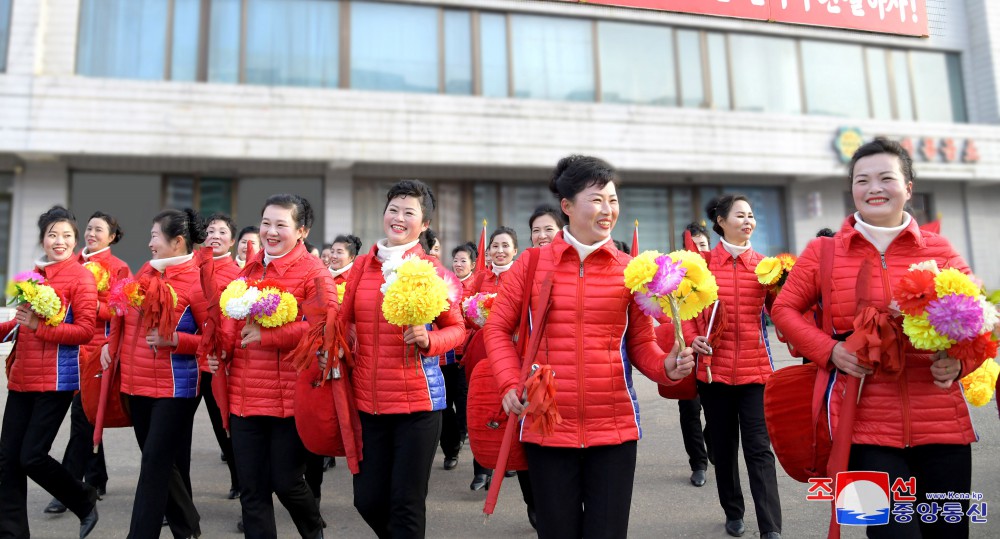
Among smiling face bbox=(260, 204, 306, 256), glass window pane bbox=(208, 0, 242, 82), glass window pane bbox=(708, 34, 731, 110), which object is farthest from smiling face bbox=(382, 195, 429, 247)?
glass window pane bbox=(708, 34, 731, 110)

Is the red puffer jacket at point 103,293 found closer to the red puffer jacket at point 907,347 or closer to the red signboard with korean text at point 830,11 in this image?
the red signboard with korean text at point 830,11

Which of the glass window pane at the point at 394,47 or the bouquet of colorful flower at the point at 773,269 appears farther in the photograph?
the glass window pane at the point at 394,47

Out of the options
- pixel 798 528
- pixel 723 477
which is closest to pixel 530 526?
pixel 723 477

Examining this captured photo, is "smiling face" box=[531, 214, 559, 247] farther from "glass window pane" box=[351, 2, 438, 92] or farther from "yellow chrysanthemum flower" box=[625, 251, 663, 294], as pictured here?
"glass window pane" box=[351, 2, 438, 92]

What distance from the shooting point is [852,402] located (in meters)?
2.59

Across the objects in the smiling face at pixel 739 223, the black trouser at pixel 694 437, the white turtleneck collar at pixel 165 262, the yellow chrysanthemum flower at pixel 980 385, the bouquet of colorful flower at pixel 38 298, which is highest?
the smiling face at pixel 739 223

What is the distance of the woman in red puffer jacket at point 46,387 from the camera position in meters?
4.18

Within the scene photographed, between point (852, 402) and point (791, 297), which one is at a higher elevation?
point (791, 297)

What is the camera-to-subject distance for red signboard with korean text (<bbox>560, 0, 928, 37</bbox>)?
3.46 metres

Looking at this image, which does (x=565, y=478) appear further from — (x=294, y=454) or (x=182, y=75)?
(x=182, y=75)

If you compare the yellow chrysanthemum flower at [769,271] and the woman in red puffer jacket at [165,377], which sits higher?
the yellow chrysanthemum flower at [769,271]

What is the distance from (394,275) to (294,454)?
4.37 ft

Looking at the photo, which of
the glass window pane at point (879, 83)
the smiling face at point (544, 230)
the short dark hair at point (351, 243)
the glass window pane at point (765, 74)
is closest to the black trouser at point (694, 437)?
the smiling face at point (544, 230)

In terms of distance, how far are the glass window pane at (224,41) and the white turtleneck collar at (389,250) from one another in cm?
1217
